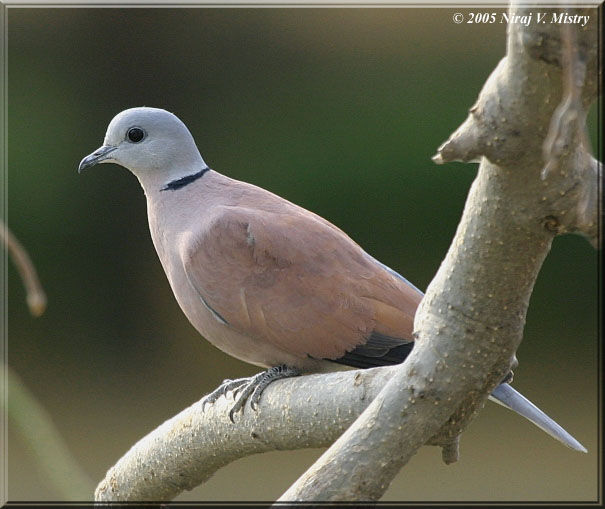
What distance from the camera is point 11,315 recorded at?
4.14 m

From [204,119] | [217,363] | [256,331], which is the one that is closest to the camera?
[256,331]

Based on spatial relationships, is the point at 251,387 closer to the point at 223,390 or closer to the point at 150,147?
the point at 223,390

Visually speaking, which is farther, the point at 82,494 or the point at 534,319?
the point at 534,319

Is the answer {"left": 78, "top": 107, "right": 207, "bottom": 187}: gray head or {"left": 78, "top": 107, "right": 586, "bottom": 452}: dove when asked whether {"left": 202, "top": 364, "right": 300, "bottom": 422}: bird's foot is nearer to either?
{"left": 78, "top": 107, "right": 586, "bottom": 452}: dove

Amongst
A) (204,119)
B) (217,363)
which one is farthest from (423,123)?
(217,363)

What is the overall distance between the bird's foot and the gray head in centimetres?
42

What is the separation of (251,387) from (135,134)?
0.56 meters

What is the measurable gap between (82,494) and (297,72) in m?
2.74

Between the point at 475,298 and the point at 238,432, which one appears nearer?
the point at 475,298

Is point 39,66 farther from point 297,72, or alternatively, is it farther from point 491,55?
point 491,55

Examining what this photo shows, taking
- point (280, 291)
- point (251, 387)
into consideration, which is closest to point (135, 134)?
point (280, 291)

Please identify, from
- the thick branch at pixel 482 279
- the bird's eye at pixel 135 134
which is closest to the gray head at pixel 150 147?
the bird's eye at pixel 135 134

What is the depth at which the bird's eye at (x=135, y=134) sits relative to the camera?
1848 millimetres

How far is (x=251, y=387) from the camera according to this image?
1559mm
